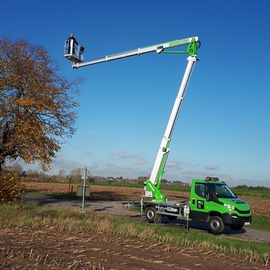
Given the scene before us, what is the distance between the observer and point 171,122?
19266 millimetres

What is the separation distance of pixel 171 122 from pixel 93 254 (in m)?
11.0

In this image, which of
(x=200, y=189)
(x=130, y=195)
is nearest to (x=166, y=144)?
(x=200, y=189)

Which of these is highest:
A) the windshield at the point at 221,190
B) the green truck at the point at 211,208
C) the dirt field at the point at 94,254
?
the windshield at the point at 221,190

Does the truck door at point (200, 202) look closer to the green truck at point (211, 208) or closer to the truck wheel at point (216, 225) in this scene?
the green truck at point (211, 208)

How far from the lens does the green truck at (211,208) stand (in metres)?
17.0

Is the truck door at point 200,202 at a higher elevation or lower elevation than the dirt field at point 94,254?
higher

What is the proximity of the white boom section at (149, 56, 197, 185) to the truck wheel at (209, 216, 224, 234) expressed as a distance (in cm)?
364

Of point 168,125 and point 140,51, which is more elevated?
point 140,51

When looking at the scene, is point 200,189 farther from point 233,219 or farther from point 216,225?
point 233,219

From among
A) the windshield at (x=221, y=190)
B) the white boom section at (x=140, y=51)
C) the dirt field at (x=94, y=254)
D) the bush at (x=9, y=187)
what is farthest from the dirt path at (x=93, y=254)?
the white boom section at (x=140, y=51)

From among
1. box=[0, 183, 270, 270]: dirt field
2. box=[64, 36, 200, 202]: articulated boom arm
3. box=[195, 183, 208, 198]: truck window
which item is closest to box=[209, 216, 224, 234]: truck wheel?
box=[195, 183, 208, 198]: truck window

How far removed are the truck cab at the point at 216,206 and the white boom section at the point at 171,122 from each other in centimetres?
205

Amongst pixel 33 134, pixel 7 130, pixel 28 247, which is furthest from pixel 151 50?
pixel 28 247

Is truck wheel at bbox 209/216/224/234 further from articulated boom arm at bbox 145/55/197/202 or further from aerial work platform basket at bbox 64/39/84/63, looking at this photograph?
aerial work platform basket at bbox 64/39/84/63
